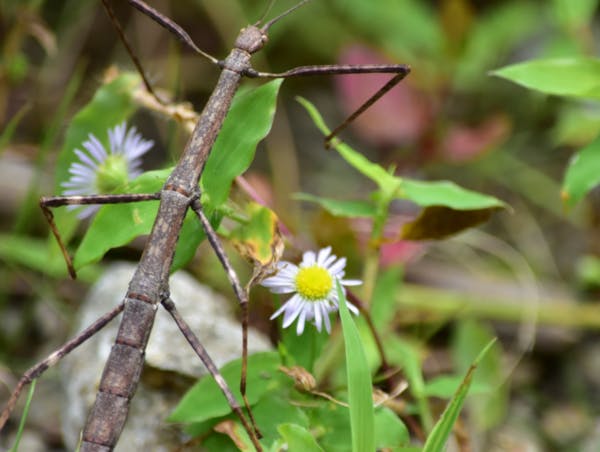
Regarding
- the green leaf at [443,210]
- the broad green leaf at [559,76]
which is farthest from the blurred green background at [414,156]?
the broad green leaf at [559,76]

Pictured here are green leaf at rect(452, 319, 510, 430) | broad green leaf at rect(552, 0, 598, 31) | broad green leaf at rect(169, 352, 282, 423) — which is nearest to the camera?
broad green leaf at rect(169, 352, 282, 423)

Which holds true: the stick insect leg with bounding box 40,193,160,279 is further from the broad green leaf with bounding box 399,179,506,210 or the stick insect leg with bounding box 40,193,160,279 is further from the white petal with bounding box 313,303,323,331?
the broad green leaf with bounding box 399,179,506,210

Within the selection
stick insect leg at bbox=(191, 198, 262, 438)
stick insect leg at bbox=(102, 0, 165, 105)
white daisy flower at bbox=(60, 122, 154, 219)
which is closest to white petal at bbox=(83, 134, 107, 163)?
white daisy flower at bbox=(60, 122, 154, 219)

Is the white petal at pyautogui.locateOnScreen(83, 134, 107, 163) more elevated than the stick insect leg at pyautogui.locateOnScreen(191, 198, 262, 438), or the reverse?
the white petal at pyautogui.locateOnScreen(83, 134, 107, 163)

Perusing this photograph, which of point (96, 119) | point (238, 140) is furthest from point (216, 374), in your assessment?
point (96, 119)

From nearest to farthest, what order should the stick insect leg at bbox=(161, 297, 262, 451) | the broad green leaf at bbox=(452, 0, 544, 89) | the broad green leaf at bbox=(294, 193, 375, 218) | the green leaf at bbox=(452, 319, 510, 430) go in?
1. the stick insect leg at bbox=(161, 297, 262, 451)
2. the broad green leaf at bbox=(294, 193, 375, 218)
3. the green leaf at bbox=(452, 319, 510, 430)
4. the broad green leaf at bbox=(452, 0, 544, 89)

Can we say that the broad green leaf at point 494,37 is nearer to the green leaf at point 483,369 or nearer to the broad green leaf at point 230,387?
the green leaf at point 483,369

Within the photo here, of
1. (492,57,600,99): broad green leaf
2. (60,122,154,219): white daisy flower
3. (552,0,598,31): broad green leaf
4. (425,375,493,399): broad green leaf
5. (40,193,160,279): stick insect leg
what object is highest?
(552,0,598,31): broad green leaf

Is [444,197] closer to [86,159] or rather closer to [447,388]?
[447,388]
